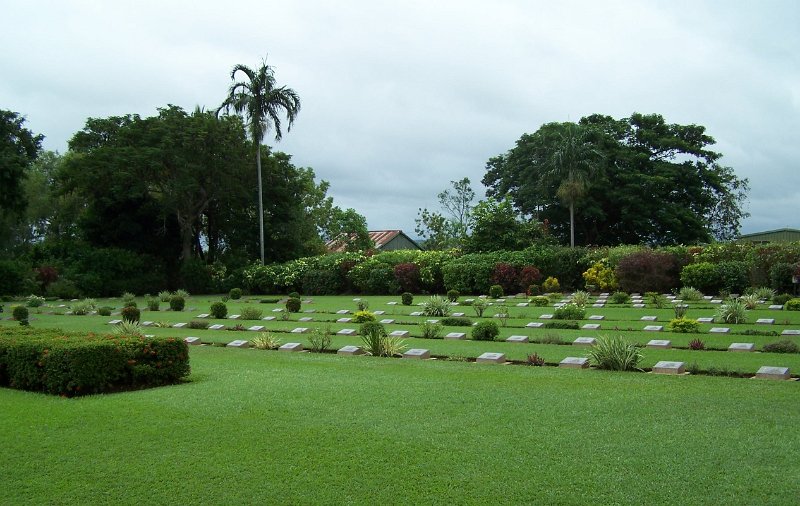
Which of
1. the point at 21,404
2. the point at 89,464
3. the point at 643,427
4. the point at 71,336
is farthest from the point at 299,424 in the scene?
the point at 71,336

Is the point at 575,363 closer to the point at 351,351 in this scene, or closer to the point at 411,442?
the point at 351,351

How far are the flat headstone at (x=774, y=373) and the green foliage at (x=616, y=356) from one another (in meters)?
1.51

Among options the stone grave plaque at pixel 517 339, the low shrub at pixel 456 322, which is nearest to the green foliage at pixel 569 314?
the low shrub at pixel 456 322

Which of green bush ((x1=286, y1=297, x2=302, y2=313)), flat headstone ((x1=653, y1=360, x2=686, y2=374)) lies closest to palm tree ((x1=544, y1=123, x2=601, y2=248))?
green bush ((x1=286, y1=297, x2=302, y2=313))

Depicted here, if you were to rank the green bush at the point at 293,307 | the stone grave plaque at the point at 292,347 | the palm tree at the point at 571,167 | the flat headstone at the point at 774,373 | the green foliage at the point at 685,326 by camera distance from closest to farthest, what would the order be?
1. the flat headstone at the point at 774,373
2. the stone grave plaque at the point at 292,347
3. the green foliage at the point at 685,326
4. the green bush at the point at 293,307
5. the palm tree at the point at 571,167

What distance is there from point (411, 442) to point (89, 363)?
4.36 meters

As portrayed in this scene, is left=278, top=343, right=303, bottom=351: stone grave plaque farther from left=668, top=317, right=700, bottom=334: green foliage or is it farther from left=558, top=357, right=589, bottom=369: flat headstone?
left=668, top=317, right=700, bottom=334: green foliage

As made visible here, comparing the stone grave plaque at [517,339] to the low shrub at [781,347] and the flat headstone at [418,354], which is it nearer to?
the flat headstone at [418,354]

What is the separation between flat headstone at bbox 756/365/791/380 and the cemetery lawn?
0.45 m

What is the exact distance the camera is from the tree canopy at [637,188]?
36.3 metres

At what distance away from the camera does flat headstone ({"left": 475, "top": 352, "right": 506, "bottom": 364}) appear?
10359mm

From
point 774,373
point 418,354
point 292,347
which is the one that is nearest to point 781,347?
point 774,373

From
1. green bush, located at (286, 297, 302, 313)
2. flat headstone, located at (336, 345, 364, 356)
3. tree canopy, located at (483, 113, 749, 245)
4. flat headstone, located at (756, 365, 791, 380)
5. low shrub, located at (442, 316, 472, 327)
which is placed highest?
tree canopy, located at (483, 113, 749, 245)

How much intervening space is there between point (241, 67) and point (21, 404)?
1124 inches
